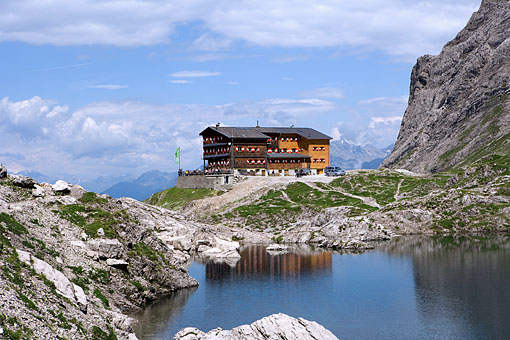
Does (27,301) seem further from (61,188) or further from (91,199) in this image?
(61,188)

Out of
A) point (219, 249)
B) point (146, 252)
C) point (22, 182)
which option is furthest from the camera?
point (219, 249)

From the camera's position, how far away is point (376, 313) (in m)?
81.1

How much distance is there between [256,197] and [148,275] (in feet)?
344

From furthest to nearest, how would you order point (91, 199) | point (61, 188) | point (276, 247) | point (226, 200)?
point (226, 200) → point (276, 247) → point (61, 188) → point (91, 199)

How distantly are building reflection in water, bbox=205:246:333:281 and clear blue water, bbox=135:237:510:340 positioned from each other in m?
0.18

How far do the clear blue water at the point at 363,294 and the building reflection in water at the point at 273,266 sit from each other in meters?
0.18

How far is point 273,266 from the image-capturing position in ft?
405

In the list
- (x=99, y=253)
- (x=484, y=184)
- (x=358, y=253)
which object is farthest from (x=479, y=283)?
(x=484, y=184)

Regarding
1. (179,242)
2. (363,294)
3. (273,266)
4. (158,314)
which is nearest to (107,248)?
(158,314)

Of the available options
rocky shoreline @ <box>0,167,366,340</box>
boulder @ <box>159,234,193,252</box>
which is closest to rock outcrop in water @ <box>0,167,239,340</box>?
rocky shoreline @ <box>0,167,366,340</box>

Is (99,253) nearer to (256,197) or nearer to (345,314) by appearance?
(345,314)

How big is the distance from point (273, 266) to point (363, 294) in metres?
31.5

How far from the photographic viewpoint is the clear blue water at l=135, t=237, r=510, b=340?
74.1m

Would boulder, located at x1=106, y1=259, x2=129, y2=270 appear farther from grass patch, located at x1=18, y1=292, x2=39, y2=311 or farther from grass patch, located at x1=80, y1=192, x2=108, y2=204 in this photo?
grass patch, located at x1=18, y1=292, x2=39, y2=311
